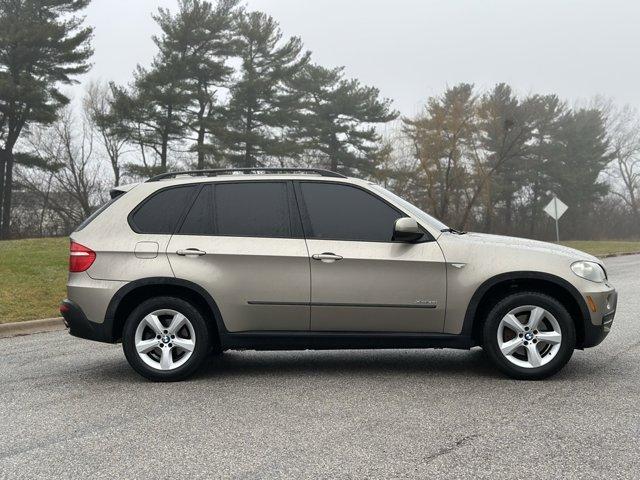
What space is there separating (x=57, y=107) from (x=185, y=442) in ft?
114

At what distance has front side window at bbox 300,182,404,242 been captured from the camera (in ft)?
18.1

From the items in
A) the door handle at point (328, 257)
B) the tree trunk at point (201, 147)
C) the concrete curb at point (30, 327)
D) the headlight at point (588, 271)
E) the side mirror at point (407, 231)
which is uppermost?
the tree trunk at point (201, 147)

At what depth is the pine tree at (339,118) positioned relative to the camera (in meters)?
41.0

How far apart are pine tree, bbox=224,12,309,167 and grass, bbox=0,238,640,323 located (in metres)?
19.9

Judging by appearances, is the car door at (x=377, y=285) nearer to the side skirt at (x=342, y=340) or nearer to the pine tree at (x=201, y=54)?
the side skirt at (x=342, y=340)

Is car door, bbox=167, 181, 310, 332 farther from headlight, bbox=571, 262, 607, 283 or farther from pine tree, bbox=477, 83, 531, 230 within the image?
pine tree, bbox=477, 83, 531, 230

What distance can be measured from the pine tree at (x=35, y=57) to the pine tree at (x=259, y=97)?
855 centimetres

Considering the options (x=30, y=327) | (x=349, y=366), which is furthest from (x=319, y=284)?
(x=30, y=327)

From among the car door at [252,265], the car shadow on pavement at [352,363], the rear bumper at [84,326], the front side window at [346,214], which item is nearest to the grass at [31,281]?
the rear bumper at [84,326]

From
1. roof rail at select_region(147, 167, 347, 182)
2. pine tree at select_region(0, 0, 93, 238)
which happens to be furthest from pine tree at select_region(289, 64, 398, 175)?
roof rail at select_region(147, 167, 347, 182)

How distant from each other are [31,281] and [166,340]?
8447 mm

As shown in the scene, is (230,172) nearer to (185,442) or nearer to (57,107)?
(185,442)

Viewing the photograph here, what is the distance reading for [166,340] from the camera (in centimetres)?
552

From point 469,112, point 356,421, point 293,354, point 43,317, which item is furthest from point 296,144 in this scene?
point 356,421
